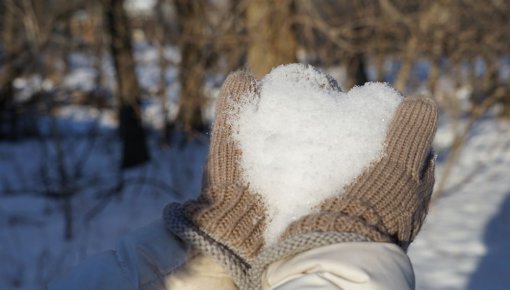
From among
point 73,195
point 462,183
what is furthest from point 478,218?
point 73,195

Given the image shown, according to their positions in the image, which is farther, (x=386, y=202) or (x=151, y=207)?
(x=151, y=207)

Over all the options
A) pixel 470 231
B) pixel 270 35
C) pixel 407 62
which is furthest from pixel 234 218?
pixel 407 62

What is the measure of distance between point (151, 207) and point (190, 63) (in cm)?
171

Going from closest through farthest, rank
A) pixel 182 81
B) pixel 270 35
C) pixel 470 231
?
pixel 270 35, pixel 470 231, pixel 182 81

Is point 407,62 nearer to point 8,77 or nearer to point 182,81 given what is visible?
point 182,81

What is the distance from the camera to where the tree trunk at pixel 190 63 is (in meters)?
6.91

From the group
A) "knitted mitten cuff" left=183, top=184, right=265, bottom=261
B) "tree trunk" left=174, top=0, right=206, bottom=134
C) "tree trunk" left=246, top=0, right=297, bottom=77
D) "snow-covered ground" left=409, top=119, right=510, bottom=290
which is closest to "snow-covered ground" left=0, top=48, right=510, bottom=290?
"snow-covered ground" left=409, top=119, right=510, bottom=290

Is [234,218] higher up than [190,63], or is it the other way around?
[234,218]

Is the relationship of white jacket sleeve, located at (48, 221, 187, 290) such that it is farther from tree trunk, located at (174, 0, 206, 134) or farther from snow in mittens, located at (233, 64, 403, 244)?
tree trunk, located at (174, 0, 206, 134)

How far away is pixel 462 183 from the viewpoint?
262 inches

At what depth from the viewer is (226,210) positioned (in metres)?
1.22

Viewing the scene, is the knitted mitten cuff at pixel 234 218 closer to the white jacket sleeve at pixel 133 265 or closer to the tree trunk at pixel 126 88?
the white jacket sleeve at pixel 133 265

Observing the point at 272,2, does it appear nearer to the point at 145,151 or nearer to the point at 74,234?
the point at 74,234

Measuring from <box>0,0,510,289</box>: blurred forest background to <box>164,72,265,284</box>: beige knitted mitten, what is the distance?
9.97 ft
